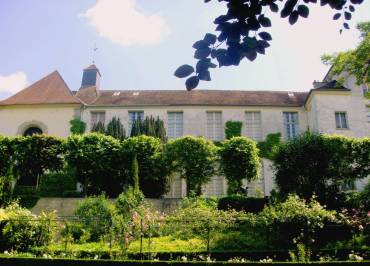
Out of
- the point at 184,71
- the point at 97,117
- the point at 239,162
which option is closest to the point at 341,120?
the point at 239,162

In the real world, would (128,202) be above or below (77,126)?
below

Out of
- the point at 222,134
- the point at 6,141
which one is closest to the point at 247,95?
the point at 222,134

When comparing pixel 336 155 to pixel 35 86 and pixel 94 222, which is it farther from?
pixel 35 86

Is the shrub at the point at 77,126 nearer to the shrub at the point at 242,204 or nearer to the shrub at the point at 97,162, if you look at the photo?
the shrub at the point at 97,162

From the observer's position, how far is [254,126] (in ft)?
88.6

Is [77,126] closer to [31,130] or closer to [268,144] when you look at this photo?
[31,130]

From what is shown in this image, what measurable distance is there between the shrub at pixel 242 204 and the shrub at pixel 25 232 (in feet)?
25.7

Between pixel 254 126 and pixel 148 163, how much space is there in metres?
9.16

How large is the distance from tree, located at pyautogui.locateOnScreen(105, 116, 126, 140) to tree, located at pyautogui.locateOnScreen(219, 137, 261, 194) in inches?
267

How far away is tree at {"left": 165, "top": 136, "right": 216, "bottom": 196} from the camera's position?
20656mm

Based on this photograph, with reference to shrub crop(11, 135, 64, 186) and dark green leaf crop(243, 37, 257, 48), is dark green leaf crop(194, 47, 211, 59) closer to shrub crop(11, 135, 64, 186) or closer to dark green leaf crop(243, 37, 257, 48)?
dark green leaf crop(243, 37, 257, 48)

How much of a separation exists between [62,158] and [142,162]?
4563 mm

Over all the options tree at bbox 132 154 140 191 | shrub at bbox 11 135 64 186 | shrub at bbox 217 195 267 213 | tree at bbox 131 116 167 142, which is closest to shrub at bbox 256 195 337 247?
shrub at bbox 217 195 267 213

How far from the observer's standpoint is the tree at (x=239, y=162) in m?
20.4
